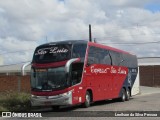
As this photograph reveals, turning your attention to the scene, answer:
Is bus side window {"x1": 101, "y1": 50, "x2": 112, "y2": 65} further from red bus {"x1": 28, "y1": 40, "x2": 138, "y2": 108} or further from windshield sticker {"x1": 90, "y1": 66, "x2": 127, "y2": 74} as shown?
windshield sticker {"x1": 90, "y1": 66, "x2": 127, "y2": 74}

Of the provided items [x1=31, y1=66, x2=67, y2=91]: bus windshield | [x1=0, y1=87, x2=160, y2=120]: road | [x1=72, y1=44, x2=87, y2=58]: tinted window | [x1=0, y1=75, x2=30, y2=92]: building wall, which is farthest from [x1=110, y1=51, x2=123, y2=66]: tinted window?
[x1=0, y1=75, x2=30, y2=92]: building wall

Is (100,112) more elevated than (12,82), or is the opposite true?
(100,112)

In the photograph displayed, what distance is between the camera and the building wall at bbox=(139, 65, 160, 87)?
5841 centimetres

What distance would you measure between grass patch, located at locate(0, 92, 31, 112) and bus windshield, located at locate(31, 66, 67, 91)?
1.78 metres

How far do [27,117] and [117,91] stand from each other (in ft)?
36.4

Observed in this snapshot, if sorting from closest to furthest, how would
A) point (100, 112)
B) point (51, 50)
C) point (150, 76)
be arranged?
point (100, 112)
point (51, 50)
point (150, 76)

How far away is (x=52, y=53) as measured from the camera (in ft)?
69.8

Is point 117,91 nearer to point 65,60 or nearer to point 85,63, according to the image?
point 85,63

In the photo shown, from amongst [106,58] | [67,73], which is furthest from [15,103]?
[106,58]

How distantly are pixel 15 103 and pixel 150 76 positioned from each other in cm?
3835

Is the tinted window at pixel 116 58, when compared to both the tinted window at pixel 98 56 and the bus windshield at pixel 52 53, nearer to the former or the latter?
the tinted window at pixel 98 56

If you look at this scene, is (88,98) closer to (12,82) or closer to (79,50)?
(79,50)

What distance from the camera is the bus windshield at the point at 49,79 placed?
20.7 meters

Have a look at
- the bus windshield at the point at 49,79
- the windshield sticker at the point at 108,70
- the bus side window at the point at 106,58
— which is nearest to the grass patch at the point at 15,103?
the bus windshield at the point at 49,79
